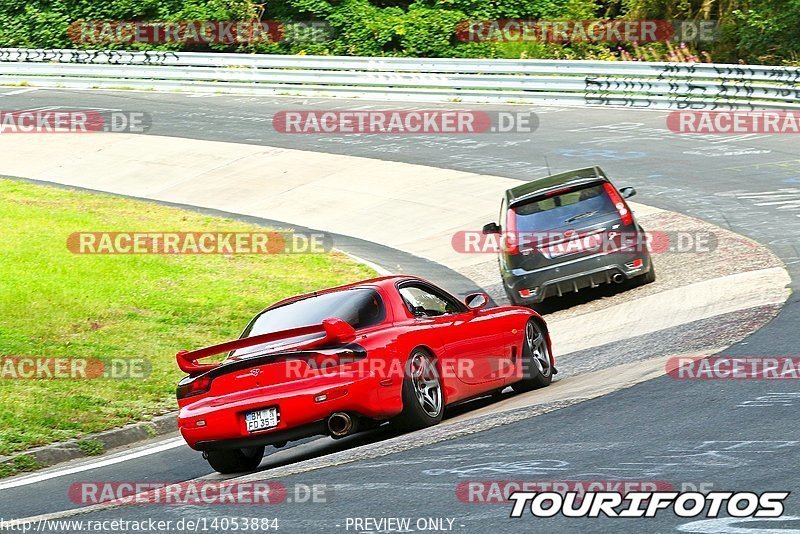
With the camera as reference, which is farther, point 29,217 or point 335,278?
point 29,217

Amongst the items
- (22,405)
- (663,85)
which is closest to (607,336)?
(22,405)

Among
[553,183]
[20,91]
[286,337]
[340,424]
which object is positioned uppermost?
[286,337]

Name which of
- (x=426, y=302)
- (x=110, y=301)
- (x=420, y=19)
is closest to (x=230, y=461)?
(x=426, y=302)

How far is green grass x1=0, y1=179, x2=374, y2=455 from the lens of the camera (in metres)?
12.4

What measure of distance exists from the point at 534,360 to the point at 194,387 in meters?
3.47

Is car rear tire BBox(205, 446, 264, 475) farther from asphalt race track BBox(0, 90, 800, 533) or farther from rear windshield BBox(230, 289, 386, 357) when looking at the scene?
rear windshield BBox(230, 289, 386, 357)

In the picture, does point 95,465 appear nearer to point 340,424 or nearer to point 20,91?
point 340,424

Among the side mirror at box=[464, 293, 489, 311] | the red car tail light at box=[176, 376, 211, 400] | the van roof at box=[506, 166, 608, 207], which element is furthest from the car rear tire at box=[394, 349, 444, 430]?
the van roof at box=[506, 166, 608, 207]

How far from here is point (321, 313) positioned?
10.1 meters

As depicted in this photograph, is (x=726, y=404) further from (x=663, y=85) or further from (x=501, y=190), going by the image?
(x=663, y=85)

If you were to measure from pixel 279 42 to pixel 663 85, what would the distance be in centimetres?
1664

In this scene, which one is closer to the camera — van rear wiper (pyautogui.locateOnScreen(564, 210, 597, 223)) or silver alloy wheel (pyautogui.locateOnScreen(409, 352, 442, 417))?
silver alloy wheel (pyautogui.locateOnScreen(409, 352, 442, 417))

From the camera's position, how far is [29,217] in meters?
23.7

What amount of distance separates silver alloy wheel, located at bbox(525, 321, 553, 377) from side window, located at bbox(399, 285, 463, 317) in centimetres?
91
